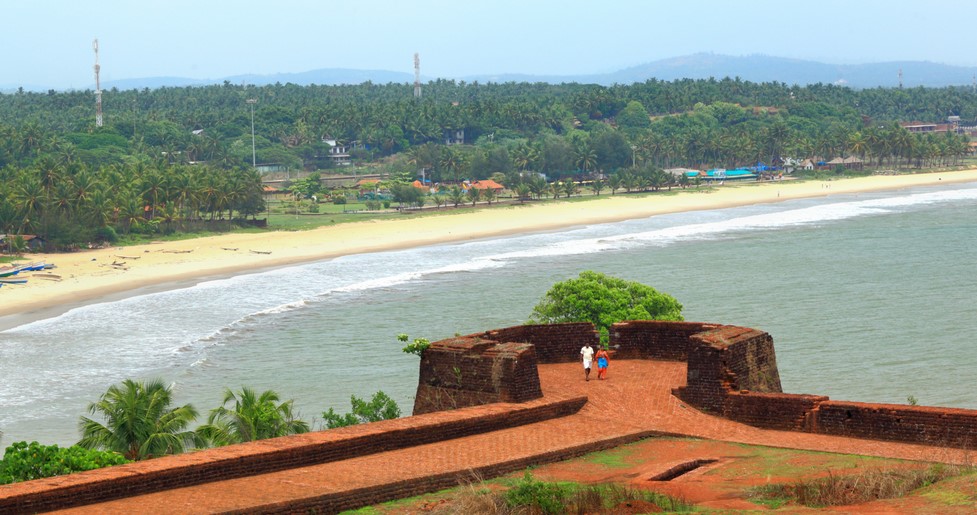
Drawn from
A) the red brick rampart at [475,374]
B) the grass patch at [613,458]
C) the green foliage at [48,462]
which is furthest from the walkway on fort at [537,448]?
the green foliage at [48,462]

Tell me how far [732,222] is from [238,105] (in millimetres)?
109544

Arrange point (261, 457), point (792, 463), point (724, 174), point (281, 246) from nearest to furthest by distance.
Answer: point (261, 457) < point (792, 463) < point (281, 246) < point (724, 174)

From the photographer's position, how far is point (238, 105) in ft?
608

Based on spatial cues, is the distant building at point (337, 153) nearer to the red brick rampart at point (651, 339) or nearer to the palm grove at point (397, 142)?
the palm grove at point (397, 142)

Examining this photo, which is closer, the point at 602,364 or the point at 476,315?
the point at 602,364

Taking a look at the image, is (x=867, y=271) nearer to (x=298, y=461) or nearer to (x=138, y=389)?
(x=138, y=389)

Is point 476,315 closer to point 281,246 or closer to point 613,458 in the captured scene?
point 281,246

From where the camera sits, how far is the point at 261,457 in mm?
13969

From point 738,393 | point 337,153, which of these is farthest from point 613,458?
point 337,153

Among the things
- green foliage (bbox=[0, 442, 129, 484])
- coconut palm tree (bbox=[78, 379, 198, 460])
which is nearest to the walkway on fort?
green foliage (bbox=[0, 442, 129, 484])

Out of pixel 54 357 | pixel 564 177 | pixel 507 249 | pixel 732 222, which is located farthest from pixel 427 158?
pixel 54 357

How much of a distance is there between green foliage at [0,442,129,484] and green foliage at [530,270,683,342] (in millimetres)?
15773

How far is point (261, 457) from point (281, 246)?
62.2 m

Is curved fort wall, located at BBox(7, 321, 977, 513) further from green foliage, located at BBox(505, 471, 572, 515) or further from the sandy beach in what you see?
the sandy beach
